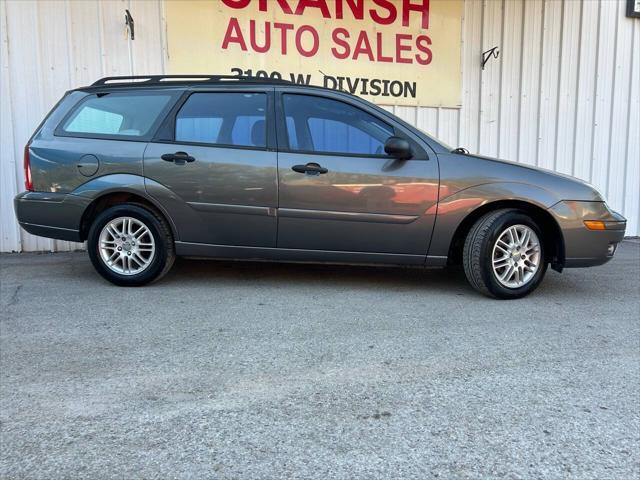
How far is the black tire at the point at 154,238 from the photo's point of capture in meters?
4.31

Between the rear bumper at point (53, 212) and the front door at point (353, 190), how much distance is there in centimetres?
178

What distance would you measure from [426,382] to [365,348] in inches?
21.5

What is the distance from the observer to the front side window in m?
4.25

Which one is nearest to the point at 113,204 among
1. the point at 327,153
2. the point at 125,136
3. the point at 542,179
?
the point at 125,136

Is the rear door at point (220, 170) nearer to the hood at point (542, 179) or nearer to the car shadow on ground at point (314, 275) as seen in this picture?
the car shadow on ground at point (314, 275)

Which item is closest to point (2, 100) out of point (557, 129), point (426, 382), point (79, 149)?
point (79, 149)

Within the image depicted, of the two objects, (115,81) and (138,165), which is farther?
(115,81)

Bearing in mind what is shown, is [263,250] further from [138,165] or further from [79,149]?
[79,149]

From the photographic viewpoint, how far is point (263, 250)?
4340mm

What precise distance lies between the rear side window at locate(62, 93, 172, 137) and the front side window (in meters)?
1.15

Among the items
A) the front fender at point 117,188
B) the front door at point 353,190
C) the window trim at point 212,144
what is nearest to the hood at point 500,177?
the front door at point 353,190

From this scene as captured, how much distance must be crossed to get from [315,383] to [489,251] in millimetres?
2151

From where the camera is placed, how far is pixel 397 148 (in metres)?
4.05

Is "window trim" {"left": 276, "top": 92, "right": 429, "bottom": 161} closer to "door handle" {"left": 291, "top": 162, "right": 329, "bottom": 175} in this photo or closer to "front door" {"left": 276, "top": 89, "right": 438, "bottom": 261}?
"front door" {"left": 276, "top": 89, "right": 438, "bottom": 261}
